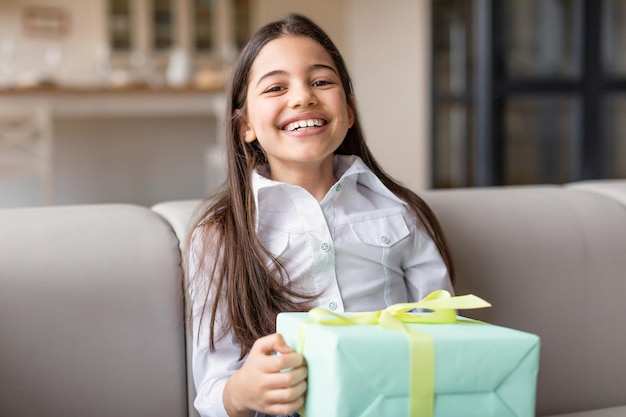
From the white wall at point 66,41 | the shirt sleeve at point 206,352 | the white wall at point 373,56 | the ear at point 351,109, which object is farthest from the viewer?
the white wall at point 66,41

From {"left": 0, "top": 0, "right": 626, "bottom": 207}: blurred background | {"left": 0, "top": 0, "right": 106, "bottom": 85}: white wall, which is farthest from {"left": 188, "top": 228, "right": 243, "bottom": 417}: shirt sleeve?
{"left": 0, "top": 0, "right": 106, "bottom": 85}: white wall

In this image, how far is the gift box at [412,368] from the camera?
2.99 ft

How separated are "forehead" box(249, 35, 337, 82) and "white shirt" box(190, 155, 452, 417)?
160 mm

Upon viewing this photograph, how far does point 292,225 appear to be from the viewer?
1.27 metres

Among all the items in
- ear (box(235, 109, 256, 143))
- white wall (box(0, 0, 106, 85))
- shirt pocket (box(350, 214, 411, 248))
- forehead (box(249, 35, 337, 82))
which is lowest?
shirt pocket (box(350, 214, 411, 248))

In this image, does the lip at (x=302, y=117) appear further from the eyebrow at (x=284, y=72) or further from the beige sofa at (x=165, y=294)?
the beige sofa at (x=165, y=294)

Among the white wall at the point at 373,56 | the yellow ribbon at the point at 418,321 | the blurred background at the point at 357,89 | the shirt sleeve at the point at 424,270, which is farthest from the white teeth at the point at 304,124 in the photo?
the white wall at the point at 373,56

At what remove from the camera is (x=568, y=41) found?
3277 millimetres

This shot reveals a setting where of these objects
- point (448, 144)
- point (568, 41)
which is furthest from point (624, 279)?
point (448, 144)

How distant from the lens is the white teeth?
1.23 metres

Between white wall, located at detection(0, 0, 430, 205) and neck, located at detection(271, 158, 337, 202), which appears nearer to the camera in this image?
neck, located at detection(271, 158, 337, 202)

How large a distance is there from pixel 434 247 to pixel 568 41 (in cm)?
221

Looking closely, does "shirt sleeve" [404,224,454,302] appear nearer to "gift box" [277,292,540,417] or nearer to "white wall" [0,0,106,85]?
"gift box" [277,292,540,417]

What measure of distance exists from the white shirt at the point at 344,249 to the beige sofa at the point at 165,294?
106mm
